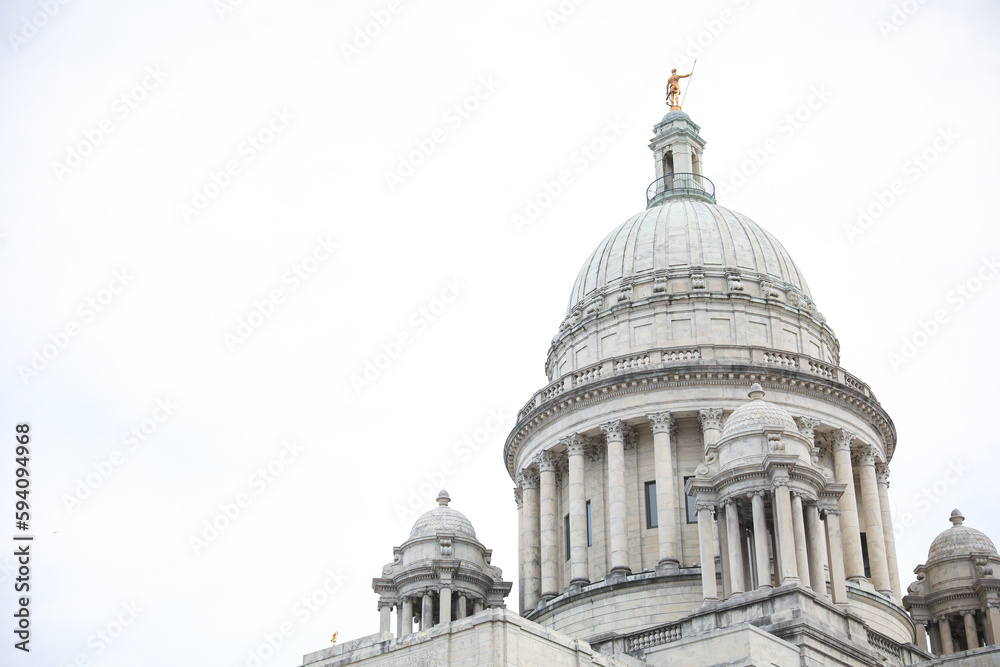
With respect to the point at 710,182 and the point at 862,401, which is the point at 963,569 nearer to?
the point at 862,401

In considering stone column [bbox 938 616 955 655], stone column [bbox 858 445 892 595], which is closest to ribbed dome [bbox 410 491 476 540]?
stone column [bbox 858 445 892 595]

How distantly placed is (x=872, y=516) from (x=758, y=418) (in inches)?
523

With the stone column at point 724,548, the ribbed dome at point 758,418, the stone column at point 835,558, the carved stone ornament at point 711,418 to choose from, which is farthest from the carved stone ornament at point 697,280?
the stone column at point 724,548

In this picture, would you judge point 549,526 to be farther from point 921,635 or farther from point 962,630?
point 962,630

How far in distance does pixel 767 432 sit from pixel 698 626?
7.09 meters

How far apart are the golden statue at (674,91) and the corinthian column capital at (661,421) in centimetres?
2214

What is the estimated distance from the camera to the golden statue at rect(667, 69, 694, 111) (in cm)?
7131

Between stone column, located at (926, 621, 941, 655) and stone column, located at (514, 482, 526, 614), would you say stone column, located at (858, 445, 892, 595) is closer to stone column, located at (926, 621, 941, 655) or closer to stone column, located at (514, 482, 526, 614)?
stone column, located at (926, 621, 941, 655)

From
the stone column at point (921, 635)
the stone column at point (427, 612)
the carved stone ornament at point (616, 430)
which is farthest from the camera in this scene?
the stone column at point (921, 635)

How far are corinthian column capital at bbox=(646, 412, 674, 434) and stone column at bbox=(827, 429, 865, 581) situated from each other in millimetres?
7163

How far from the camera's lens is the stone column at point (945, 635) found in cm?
5631

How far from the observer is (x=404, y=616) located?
5325cm

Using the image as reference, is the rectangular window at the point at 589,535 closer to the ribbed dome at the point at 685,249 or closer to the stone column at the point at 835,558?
the ribbed dome at the point at 685,249

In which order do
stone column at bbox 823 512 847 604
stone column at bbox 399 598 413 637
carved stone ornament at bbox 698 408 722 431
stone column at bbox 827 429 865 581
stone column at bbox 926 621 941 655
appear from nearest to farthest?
stone column at bbox 823 512 847 604, stone column at bbox 399 598 413 637, stone column at bbox 827 429 865 581, carved stone ornament at bbox 698 408 722 431, stone column at bbox 926 621 941 655
